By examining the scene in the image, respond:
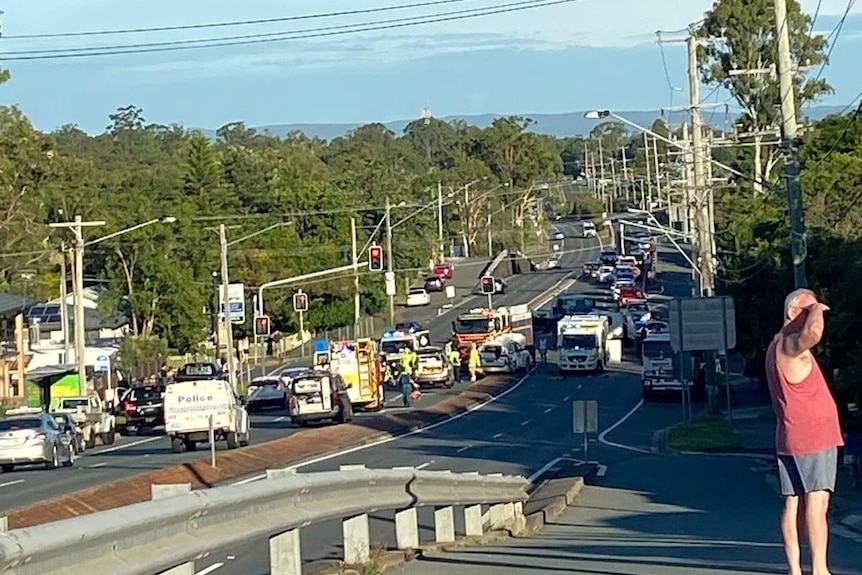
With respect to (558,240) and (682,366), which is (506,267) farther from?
(682,366)

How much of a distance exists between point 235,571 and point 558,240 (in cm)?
14457

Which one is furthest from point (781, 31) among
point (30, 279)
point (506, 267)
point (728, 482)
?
point (506, 267)

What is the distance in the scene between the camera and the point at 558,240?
518 ft

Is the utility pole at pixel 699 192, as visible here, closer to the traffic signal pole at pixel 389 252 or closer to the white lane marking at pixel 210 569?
the traffic signal pole at pixel 389 252

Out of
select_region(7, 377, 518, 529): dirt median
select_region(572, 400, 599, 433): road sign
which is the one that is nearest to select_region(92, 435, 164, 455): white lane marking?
select_region(7, 377, 518, 529): dirt median

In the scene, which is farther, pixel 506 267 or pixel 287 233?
pixel 506 267

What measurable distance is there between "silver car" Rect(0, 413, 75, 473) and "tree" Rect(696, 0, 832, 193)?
43.3m

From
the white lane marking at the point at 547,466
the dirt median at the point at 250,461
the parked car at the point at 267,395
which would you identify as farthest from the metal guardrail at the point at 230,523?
the parked car at the point at 267,395

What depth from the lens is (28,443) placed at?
4000cm

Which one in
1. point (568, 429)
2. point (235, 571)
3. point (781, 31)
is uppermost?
point (781, 31)

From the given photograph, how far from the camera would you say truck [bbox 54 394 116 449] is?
53.2m

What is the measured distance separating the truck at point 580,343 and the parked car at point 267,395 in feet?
43.5

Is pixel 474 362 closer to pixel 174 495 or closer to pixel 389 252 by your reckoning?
pixel 389 252

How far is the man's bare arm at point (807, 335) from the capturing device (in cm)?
905
